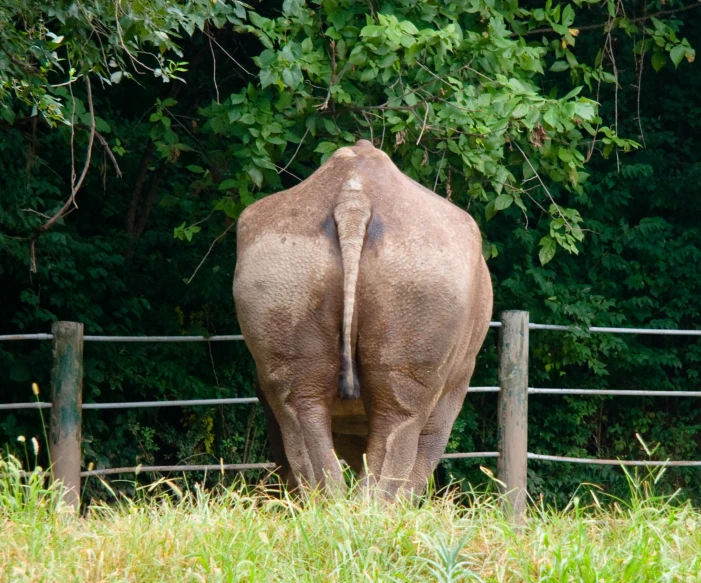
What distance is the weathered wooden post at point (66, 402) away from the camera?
5496 mm

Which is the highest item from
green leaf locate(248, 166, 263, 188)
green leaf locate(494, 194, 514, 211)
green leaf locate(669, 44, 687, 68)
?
green leaf locate(669, 44, 687, 68)

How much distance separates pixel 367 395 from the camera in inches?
145

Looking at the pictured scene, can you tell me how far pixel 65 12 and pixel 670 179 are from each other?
6293 millimetres

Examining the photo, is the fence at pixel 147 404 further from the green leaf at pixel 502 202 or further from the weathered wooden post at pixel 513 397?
the green leaf at pixel 502 202

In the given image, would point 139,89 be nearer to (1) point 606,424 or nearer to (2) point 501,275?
(2) point 501,275

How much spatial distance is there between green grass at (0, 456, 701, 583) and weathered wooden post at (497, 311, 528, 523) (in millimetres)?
2755

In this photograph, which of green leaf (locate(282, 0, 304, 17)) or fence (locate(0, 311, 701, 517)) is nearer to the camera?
green leaf (locate(282, 0, 304, 17))

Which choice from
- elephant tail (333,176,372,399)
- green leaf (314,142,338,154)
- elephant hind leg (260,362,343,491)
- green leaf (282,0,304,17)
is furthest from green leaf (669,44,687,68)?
elephant hind leg (260,362,343,491)

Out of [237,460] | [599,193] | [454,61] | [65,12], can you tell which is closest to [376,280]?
[65,12]

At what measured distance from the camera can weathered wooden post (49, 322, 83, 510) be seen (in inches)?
216

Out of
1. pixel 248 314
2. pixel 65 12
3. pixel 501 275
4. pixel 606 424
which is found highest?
pixel 65 12

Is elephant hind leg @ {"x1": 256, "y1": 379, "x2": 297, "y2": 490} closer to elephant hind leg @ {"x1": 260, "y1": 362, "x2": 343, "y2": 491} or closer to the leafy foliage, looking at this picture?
elephant hind leg @ {"x1": 260, "y1": 362, "x2": 343, "y2": 491}

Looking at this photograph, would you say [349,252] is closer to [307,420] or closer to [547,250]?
[307,420]

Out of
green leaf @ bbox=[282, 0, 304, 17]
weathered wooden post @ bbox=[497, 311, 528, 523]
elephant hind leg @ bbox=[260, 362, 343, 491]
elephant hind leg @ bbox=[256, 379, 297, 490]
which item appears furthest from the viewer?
weathered wooden post @ bbox=[497, 311, 528, 523]
